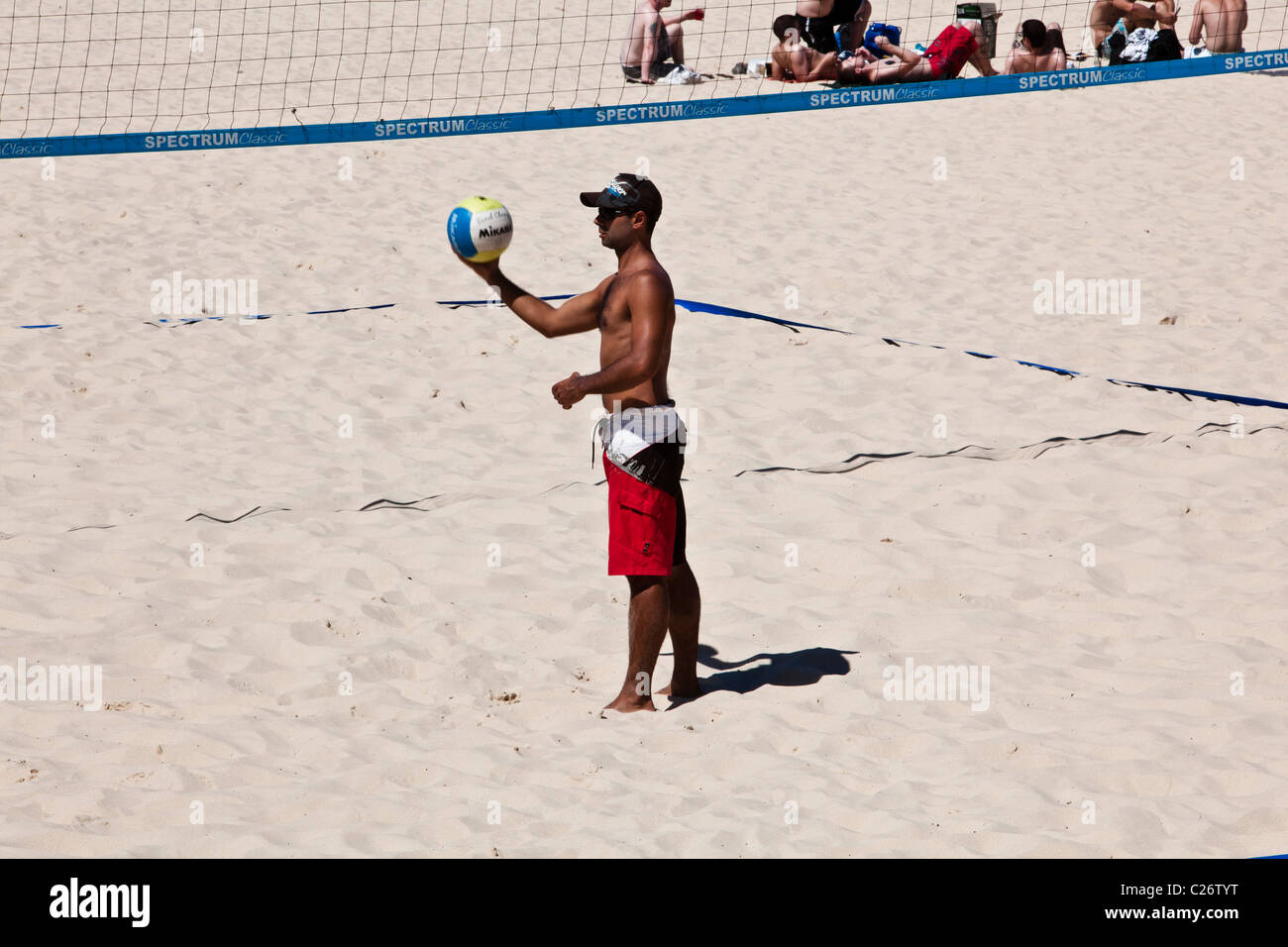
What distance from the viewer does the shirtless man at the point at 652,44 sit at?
37.2 feet

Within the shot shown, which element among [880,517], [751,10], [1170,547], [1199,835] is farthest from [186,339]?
[751,10]

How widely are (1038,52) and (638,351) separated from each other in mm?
8815

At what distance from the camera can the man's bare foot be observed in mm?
3534

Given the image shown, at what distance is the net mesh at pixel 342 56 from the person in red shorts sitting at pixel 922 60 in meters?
0.58

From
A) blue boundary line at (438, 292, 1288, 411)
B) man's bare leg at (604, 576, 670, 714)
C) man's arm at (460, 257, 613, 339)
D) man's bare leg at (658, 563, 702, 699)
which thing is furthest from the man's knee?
blue boundary line at (438, 292, 1288, 411)

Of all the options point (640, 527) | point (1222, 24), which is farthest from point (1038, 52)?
point (640, 527)

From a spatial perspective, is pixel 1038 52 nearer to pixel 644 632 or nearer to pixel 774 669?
pixel 774 669

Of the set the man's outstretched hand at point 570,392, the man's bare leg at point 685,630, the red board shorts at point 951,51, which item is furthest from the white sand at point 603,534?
the red board shorts at point 951,51

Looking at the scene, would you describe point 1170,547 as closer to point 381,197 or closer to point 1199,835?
point 1199,835

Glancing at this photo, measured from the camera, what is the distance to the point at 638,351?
3.35m

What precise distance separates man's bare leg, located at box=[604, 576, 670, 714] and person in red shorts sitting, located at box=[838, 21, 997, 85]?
8.45 meters

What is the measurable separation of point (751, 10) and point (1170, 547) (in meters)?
12.1

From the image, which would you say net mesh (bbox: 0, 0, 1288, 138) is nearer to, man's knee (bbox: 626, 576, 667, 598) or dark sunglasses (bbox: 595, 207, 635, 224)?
dark sunglasses (bbox: 595, 207, 635, 224)

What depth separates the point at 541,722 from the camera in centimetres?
351
